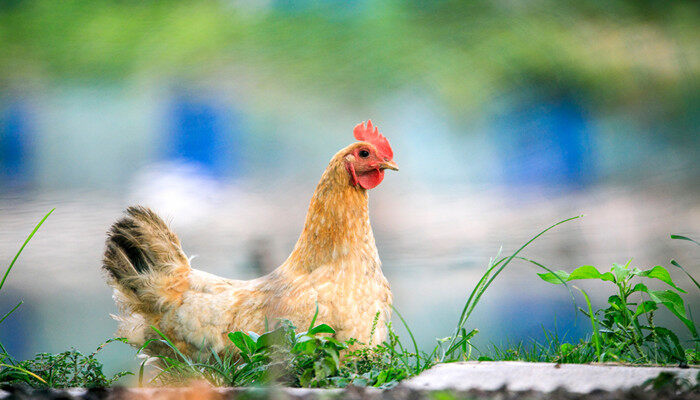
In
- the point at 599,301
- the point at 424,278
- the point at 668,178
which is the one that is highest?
the point at 668,178

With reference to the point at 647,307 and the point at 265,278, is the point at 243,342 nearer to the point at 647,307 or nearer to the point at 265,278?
the point at 265,278

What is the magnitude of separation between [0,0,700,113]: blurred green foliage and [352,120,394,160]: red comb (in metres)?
0.79

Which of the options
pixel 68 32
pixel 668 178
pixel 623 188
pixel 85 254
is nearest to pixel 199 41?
pixel 68 32

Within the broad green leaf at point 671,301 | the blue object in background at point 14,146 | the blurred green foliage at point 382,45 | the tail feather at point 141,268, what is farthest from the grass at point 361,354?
the blurred green foliage at point 382,45

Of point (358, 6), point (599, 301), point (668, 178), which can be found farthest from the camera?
point (358, 6)

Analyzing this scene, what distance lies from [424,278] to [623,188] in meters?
1.29

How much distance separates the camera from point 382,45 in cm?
329

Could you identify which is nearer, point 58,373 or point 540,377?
point 540,377

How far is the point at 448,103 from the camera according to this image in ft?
10.7

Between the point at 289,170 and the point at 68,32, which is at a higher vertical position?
the point at 68,32

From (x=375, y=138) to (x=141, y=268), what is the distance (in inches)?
47.4

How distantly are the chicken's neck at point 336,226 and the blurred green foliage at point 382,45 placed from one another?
1.05 metres

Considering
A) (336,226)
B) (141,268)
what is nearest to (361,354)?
(336,226)

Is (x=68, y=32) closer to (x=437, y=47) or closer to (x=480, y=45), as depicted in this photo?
(x=437, y=47)
